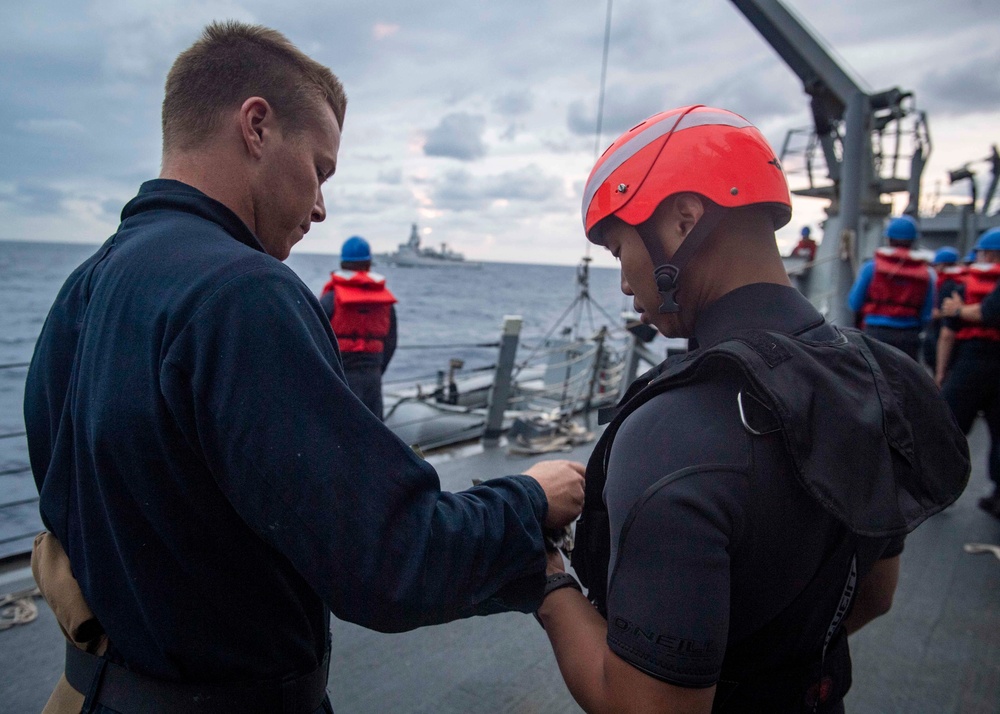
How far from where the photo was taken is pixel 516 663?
2.84 metres

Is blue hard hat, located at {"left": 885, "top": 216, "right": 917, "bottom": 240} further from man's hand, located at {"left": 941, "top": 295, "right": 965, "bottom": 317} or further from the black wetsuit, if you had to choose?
the black wetsuit

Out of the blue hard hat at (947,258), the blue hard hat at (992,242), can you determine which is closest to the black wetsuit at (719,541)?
the blue hard hat at (992,242)

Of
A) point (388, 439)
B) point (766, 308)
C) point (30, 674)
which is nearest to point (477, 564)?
point (388, 439)

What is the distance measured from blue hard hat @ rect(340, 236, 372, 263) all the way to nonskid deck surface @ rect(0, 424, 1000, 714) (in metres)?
3.55

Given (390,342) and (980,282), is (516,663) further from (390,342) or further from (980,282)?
(980,282)

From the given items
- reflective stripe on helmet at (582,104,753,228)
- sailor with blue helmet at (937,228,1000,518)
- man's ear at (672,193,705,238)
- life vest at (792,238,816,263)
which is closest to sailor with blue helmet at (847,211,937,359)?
sailor with blue helmet at (937,228,1000,518)

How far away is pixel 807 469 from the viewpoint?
1.02 metres

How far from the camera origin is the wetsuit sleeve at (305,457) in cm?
97

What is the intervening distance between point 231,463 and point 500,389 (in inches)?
218

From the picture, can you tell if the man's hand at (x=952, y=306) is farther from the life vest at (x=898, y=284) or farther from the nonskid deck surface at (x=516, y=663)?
the nonskid deck surface at (x=516, y=663)

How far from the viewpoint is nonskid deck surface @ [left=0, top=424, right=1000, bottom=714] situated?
2.57 meters

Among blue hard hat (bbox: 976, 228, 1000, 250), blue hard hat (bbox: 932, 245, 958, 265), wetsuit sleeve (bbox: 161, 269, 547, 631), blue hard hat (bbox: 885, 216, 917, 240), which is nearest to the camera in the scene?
wetsuit sleeve (bbox: 161, 269, 547, 631)

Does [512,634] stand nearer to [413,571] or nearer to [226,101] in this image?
[413,571]

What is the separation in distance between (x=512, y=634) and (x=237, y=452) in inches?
95.3
